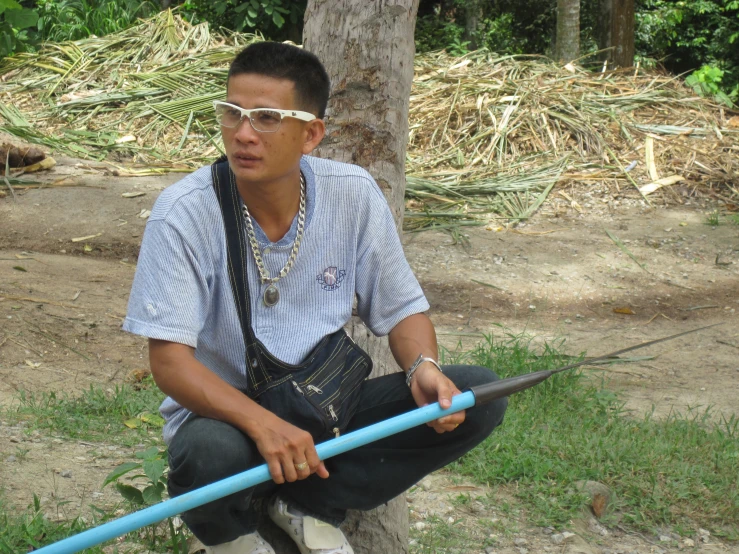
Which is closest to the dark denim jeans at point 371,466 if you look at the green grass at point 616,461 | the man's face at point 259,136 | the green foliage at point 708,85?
the man's face at point 259,136

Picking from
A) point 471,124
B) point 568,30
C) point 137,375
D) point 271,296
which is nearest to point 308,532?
point 271,296

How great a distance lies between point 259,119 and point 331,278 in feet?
1.45

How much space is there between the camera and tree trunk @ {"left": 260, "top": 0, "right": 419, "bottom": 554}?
2.84 m

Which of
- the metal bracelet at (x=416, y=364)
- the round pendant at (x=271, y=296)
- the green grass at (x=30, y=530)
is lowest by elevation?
the green grass at (x=30, y=530)

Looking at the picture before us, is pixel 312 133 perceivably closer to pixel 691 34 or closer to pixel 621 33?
pixel 621 33

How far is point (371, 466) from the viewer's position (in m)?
2.24

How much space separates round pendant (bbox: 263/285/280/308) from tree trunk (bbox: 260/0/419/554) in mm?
635

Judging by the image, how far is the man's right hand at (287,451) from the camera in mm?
1927

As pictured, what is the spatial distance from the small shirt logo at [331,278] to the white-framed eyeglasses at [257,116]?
15.2 inches

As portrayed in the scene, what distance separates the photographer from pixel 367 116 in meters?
2.89

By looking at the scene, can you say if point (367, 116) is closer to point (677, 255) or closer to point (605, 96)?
point (677, 255)

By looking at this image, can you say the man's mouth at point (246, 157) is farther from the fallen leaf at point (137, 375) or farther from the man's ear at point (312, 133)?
the fallen leaf at point (137, 375)

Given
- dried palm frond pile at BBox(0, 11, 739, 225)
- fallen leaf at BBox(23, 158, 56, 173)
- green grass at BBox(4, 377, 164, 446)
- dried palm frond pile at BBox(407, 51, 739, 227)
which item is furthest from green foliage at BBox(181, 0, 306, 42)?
green grass at BBox(4, 377, 164, 446)

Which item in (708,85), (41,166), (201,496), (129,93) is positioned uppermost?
(708,85)
